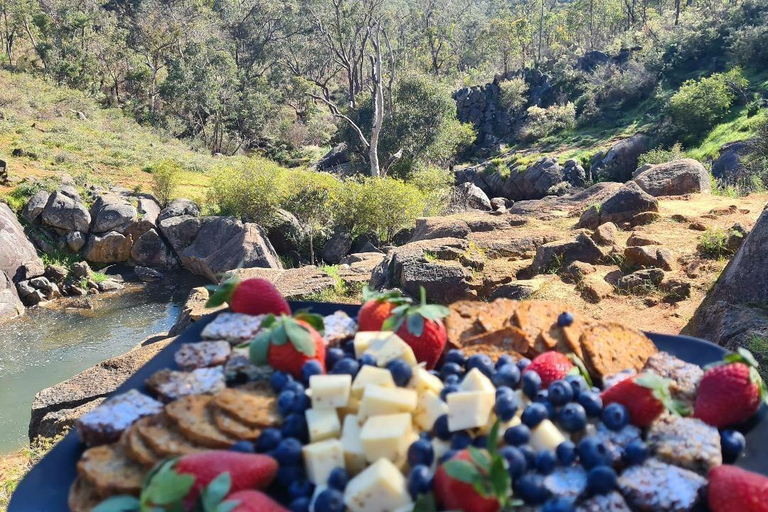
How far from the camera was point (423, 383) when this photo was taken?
4.86 ft

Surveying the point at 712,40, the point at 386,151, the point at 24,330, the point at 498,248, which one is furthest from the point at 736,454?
the point at 712,40

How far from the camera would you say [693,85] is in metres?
23.6

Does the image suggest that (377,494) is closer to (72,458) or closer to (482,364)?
(482,364)

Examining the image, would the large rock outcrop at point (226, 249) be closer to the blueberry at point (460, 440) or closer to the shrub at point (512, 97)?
the blueberry at point (460, 440)

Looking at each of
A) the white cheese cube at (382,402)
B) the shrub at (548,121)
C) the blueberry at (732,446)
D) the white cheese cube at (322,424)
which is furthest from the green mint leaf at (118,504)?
the shrub at (548,121)

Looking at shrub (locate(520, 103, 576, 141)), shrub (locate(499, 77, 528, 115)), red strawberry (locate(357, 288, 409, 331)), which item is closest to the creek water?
red strawberry (locate(357, 288, 409, 331))

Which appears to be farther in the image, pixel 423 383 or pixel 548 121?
pixel 548 121

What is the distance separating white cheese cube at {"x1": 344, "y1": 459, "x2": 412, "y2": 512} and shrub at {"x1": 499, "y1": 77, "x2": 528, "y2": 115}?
33996 mm

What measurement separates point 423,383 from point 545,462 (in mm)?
336

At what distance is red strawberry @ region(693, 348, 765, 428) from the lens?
146cm

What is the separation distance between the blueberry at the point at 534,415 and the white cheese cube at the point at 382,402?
25cm

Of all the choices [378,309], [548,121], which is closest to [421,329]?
[378,309]

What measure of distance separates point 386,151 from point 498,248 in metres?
16.1

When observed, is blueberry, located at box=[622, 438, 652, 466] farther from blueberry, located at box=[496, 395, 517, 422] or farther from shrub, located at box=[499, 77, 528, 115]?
shrub, located at box=[499, 77, 528, 115]
